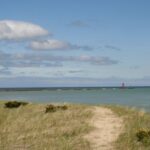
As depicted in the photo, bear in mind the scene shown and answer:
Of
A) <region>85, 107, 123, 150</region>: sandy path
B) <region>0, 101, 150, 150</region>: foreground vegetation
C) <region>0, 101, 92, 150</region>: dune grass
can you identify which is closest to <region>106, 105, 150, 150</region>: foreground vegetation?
<region>0, 101, 150, 150</region>: foreground vegetation

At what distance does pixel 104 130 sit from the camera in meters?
26.2

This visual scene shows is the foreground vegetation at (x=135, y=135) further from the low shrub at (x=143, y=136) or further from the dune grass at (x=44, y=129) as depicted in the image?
the dune grass at (x=44, y=129)

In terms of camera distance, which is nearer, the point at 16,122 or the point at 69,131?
the point at 69,131

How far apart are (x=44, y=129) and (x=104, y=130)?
3.49m

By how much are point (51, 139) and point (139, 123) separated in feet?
20.2

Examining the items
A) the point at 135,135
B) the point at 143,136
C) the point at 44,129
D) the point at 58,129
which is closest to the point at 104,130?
the point at 58,129

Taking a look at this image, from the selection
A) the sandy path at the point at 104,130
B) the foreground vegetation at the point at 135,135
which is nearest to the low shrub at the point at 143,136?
the foreground vegetation at the point at 135,135

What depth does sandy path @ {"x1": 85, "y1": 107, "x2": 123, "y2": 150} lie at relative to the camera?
22.7 meters

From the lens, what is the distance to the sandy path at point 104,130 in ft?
74.5

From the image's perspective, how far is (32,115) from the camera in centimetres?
3312

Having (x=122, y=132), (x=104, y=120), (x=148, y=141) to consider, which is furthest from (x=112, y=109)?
(x=148, y=141)

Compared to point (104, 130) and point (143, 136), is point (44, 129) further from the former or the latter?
point (143, 136)

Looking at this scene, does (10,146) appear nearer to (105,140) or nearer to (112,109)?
(105,140)

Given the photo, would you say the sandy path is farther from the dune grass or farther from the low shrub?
the low shrub
